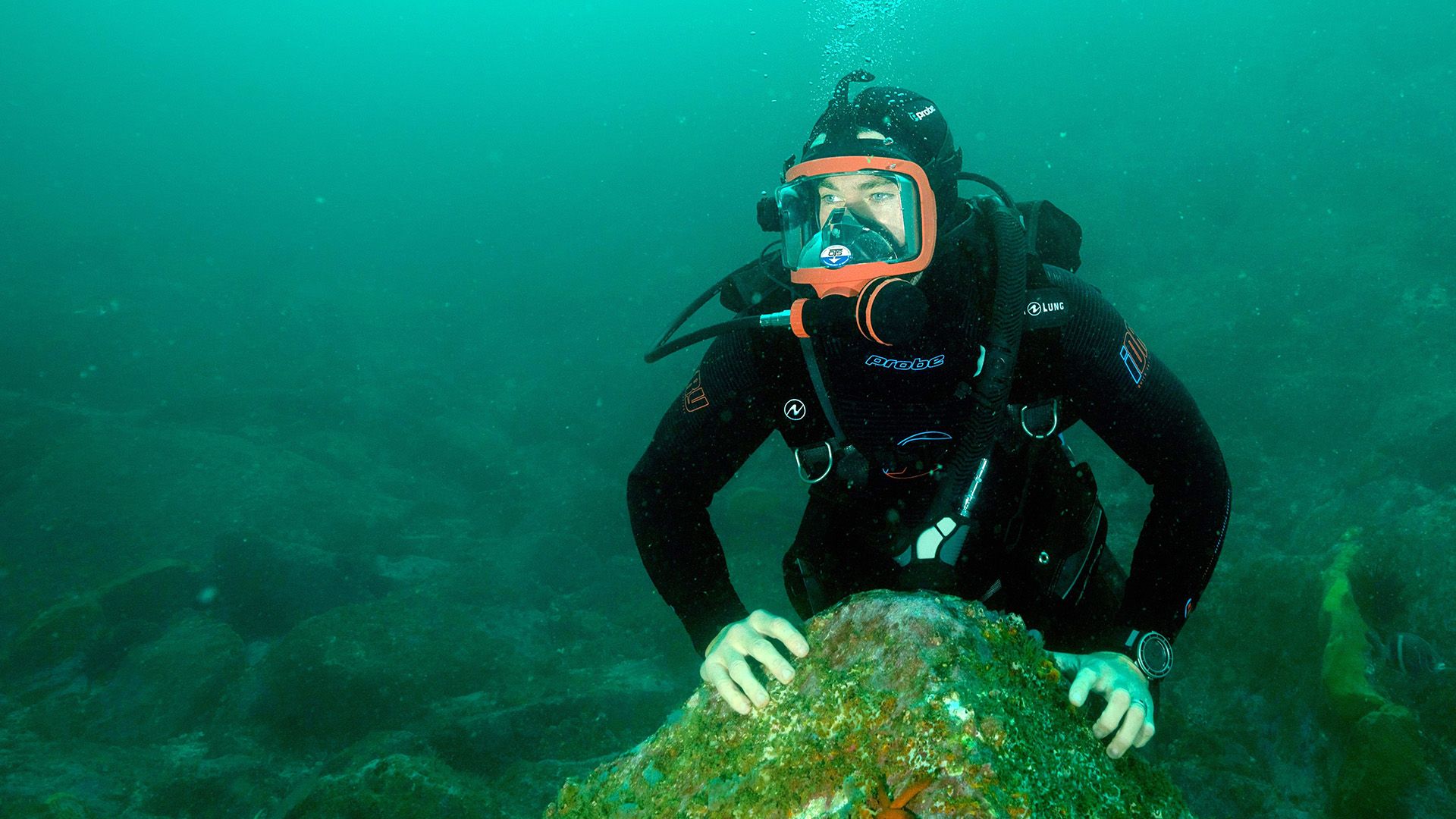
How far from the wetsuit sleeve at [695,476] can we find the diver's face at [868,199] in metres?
0.59

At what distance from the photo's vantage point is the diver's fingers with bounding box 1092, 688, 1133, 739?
4.58 ft

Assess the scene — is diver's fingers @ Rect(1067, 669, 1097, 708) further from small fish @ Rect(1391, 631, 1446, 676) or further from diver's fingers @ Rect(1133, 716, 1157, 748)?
small fish @ Rect(1391, 631, 1446, 676)

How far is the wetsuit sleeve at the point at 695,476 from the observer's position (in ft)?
8.07

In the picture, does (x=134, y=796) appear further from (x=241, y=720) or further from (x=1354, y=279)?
(x=1354, y=279)

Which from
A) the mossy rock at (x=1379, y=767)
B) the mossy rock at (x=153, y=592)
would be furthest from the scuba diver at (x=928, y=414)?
the mossy rock at (x=153, y=592)

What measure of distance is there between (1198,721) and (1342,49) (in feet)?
113

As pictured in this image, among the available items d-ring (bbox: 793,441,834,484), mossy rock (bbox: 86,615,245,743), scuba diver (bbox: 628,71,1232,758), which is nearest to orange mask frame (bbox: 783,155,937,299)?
scuba diver (bbox: 628,71,1232,758)

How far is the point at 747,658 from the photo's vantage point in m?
1.55

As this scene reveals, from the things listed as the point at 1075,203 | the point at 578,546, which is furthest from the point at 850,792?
the point at 1075,203

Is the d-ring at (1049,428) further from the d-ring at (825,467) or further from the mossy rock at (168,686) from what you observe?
the mossy rock at (168,686)

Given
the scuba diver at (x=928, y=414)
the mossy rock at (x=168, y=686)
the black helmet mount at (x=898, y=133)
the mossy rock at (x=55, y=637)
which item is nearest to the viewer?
the scuba diver at (x=928, y=414)

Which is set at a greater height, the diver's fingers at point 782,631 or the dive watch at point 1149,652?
the diver's fingers at point 782,631

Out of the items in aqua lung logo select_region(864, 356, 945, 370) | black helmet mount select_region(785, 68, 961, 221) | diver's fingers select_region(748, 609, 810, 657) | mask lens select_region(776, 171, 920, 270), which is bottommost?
diver's fingers select_region(748, 609, 810, 657)

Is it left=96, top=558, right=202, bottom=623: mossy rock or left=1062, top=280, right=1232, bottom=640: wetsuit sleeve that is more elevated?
left=1062, top=280, right=1232, bottom=640: wetsuit sleeve
